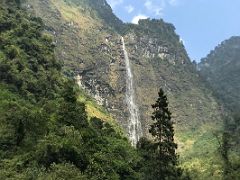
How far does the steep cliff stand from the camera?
463ft

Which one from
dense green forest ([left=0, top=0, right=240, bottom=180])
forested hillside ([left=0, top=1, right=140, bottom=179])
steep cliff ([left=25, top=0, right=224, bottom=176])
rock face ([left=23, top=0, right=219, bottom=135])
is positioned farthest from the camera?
rock face ([left=23, top=0, right=219, bottom=135])

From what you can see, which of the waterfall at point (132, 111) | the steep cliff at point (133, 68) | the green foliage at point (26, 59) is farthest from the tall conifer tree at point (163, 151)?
the waterfall at point (132, 111)

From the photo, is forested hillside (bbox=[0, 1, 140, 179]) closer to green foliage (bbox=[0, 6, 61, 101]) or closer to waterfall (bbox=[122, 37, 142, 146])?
green foliage (bbox=[0, 6, 61, 101])

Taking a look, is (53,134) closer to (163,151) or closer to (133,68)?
(163,151)

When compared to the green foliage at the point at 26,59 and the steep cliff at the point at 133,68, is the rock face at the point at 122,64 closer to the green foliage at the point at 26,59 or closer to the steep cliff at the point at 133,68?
the steep cliff at the point at 133,68

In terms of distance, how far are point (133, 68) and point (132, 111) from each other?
20.0 m

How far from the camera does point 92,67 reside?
146625mm

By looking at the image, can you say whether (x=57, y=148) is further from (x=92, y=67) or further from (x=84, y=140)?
(x=92, y=67)

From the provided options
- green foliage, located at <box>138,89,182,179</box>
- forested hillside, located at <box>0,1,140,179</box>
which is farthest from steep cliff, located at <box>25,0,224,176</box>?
green foliage, located at <box>138,89,182,179</box>

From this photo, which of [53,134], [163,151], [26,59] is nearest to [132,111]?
[26,59]

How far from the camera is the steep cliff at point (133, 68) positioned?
141 meters

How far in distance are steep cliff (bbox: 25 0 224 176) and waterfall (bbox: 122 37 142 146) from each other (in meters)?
1.32

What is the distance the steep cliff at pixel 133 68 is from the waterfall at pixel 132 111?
132 cm

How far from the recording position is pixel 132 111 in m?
143
